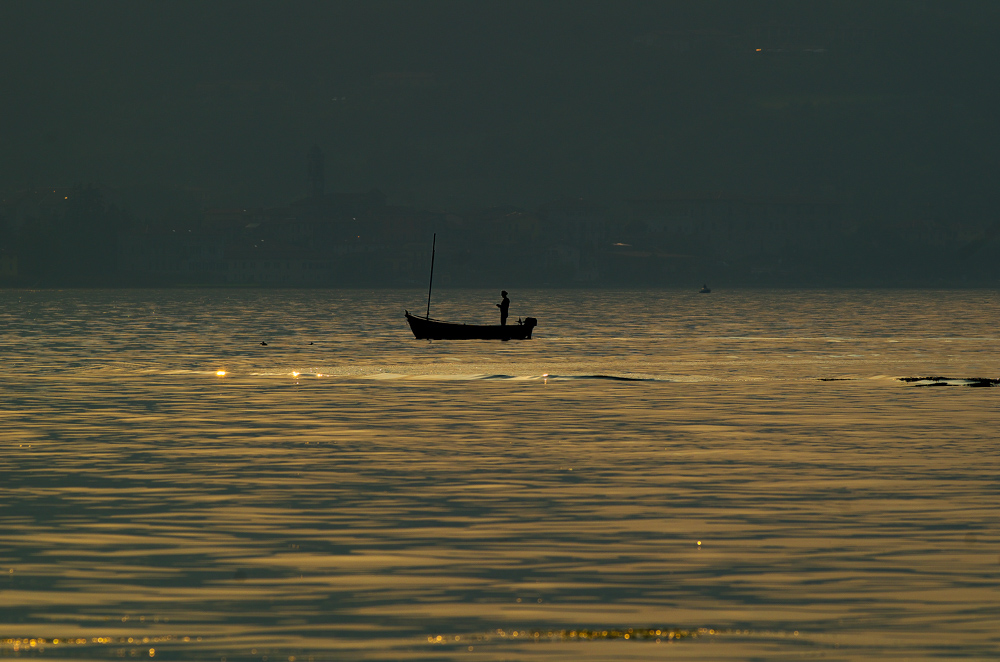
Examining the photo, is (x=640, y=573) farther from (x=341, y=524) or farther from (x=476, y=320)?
(x=476, y=320)

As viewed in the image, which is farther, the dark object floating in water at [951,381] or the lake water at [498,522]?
the dark object floating in water at [951,381]

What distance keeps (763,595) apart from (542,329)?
98.3 m

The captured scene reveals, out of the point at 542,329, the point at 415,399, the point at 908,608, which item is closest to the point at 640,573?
the point at 908,608

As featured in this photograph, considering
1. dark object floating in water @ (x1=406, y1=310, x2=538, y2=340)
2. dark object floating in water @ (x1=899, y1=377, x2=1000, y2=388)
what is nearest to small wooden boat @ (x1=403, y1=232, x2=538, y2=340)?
dark object floating in water @ (x1=406, y1=310, x2=538, y2=340)

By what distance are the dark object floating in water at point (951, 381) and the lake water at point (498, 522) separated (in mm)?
1619

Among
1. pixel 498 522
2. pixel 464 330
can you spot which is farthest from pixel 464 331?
pixel 498 522

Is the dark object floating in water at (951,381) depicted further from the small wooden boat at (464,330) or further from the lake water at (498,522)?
the small wooden boat at (464,330)

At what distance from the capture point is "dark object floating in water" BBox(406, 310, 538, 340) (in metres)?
85.2

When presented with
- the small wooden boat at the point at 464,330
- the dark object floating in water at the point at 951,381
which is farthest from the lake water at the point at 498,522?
the small wooden boat at the point at 464,330

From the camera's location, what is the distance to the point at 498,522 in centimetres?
2167

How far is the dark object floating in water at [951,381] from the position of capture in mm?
52156

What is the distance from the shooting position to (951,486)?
25.5 m

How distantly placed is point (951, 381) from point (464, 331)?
120 feet

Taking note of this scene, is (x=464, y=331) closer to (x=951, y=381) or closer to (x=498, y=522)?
(x=951, y=381)
